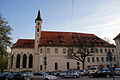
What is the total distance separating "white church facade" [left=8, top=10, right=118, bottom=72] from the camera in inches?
1695

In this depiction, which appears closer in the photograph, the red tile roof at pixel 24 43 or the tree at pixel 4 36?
the tree at pixel 4 36

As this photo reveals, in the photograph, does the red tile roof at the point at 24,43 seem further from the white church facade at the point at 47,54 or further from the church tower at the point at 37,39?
the church tower at the point at 37,39

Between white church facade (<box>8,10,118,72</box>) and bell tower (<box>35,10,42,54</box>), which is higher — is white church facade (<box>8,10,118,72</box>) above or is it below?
below

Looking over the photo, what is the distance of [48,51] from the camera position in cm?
4341

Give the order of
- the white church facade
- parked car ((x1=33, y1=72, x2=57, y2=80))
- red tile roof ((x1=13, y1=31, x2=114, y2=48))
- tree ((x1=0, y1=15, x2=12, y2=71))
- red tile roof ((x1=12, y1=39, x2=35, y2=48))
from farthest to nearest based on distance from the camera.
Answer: red tile roof ((x1=12, y1=39, x2=35, y2=48)) → red tile roof ((x1=13, y1=31, x2=114, y2=48)) → the white church facade → tree ((x1=0, y1=15, x2=12, y2=71)) → parked car ((x1=33, y1=72, x2=57, y2=80))

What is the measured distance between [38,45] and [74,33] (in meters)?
18.6

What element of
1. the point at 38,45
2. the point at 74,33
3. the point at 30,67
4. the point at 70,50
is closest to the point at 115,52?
the point at 74,33

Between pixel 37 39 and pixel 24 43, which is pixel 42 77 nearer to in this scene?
pixel 37 39

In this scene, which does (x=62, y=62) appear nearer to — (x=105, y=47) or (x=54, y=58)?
(x=54, y=58)

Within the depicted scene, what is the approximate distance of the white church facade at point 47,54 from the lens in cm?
4306

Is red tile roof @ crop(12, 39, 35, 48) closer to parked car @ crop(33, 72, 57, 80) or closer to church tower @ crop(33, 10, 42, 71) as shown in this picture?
church tower @ crop(33, 10, 42, 71)

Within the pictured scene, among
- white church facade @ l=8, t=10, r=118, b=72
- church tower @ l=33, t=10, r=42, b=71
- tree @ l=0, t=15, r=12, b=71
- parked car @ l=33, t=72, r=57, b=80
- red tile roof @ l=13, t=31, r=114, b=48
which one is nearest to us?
parked car @ l=33, t=72, r=57, b=80

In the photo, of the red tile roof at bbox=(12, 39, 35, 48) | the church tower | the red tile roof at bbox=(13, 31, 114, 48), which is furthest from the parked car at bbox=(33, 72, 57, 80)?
the red tile roof at bbox=(12, 39, 35, 48)

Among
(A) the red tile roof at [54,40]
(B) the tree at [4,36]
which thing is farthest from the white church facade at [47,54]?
(B) the tree at [4,36]
